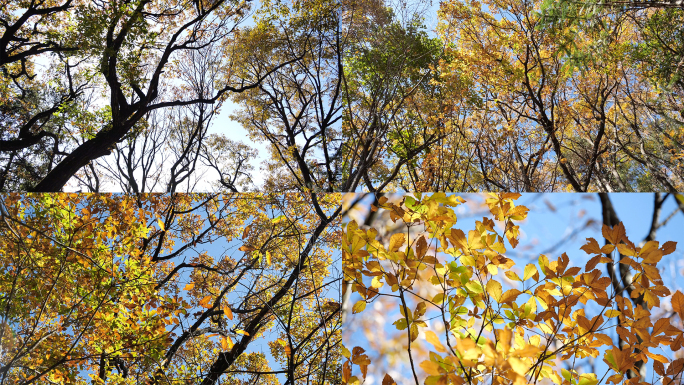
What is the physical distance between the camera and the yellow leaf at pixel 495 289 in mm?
1616

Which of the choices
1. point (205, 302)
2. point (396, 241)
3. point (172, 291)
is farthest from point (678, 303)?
point (172, 291)

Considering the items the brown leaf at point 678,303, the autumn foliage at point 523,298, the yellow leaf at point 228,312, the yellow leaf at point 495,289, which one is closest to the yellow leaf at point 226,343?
the yellow leaf at point 228,312

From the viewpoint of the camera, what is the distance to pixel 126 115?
301cm

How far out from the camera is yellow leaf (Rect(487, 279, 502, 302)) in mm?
1616

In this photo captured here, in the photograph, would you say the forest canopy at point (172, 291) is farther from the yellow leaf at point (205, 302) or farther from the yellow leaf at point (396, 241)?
the yellow leaf at point (396, 241)

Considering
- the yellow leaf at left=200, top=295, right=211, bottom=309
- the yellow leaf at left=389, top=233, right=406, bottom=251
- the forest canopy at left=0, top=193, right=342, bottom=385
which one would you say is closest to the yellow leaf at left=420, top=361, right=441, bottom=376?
the yellow leaf at left=389, top=233, right=406, bottom=251

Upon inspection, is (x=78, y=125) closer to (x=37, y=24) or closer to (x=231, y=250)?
(x=37, y=24)

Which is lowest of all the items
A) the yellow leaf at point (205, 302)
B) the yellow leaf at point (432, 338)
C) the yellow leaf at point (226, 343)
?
the yellow leaf at point (432, 338)

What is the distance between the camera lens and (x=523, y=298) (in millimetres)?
1851

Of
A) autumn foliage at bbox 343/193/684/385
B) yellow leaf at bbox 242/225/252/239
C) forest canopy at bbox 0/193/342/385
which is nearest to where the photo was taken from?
autumn foliage at bbox 343/193/684/385

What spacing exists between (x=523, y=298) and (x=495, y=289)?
0.33 metres

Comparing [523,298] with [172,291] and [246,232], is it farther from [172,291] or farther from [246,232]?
[172,291]

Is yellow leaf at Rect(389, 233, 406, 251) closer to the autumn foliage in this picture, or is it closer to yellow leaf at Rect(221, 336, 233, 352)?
the autumn foliage

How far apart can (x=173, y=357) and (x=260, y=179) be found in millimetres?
1273
